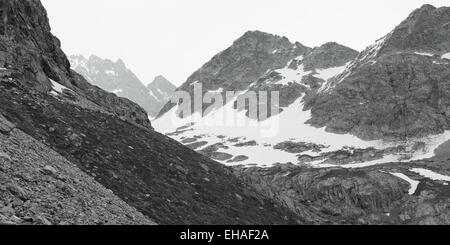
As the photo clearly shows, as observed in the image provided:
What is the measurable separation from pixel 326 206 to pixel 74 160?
8732 cm

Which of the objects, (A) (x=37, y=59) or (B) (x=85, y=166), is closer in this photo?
(B) (x=85, y=166)

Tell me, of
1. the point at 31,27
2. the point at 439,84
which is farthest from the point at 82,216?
the point at 439,84

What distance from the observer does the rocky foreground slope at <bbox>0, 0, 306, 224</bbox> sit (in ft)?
70.1

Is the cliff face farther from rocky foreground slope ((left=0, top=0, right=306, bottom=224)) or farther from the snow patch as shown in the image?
the snow patch

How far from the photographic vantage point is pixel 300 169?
130 metres

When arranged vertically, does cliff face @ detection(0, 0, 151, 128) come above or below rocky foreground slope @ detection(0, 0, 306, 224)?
above

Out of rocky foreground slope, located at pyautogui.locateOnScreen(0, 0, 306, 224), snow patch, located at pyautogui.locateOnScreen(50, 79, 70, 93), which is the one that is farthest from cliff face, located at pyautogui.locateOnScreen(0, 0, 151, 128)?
snow patch, located at pyautogui.locateOnScreen(50, 79, 70, 93)

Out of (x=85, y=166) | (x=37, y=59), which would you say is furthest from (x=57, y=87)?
(x=85, y=166)

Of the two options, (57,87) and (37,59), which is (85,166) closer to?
(57,87)

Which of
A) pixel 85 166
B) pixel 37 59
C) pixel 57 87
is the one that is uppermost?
pixel 37 59

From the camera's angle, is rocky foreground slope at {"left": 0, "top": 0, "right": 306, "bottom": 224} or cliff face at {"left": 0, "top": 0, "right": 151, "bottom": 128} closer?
rocky foreground slope at {"left": 0, "top": 0, "right": 306, "bottom": 224}

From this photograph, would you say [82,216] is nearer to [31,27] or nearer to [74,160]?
[74,160]

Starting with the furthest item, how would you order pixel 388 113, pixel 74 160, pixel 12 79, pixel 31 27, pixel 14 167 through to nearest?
pixel 388 113
pixel 31 27
pixel 12 79
pixel 74 160
pixel 14 167

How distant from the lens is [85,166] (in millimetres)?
33594
